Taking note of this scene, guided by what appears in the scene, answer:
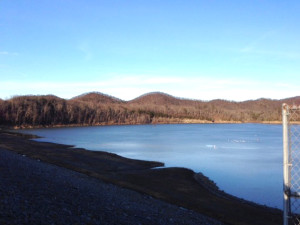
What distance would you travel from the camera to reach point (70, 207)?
346 inches

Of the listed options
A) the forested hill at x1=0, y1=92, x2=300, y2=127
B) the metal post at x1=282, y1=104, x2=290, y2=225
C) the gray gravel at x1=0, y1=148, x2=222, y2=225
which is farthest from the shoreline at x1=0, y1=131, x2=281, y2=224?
the forested hill at x1=0, y1=92, x2=300, y2=127

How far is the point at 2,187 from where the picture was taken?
9.23 m

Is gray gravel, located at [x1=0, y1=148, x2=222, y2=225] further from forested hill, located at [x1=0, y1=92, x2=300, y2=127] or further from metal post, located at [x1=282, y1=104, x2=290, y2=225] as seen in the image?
forested hill, located at [x1=0, y1=92, x2=300, y2=127]

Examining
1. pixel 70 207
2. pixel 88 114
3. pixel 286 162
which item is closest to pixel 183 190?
pixel 70 207

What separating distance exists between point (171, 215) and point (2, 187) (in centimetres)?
556

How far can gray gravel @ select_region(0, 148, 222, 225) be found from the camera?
7.27 m

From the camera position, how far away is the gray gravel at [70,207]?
727 centimetres

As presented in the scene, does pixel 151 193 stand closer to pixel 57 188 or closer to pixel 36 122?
pixel 57 188

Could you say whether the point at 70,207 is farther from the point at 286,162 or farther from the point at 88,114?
the point at 88,114

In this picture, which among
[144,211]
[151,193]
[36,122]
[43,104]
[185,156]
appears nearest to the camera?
[144,211]

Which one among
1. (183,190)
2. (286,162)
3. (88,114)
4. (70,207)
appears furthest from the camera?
(88,114)

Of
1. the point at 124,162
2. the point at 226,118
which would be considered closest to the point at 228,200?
the point at 124,162

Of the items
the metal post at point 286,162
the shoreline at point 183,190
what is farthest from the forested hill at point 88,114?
the metal post at point 286,162

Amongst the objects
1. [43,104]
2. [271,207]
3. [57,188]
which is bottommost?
[271,207]
